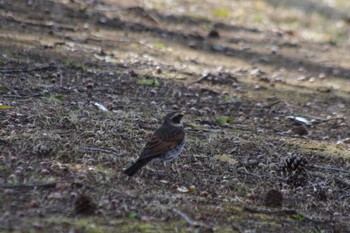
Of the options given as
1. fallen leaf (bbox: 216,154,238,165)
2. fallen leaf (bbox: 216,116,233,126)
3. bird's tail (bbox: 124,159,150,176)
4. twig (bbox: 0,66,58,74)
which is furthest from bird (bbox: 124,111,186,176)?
twig (bbox: 0,66,58,74)

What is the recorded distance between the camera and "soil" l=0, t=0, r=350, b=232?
22.1 ft

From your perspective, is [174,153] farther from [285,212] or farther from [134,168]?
[285,212]

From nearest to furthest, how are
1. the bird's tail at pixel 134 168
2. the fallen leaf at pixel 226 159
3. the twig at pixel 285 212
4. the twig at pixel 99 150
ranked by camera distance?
the twig at pixel 285 212
the bird's tail at pixel 134 168
the twig at pixel 99 150
the fallen leaf at pixel 226 159

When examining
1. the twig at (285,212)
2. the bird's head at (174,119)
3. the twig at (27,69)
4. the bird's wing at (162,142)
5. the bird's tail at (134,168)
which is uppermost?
the bird's head at (174,119)

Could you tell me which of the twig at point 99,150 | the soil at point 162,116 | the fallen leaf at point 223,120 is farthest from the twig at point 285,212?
the fallen leaf at point 223,120

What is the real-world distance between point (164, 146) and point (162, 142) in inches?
3.2

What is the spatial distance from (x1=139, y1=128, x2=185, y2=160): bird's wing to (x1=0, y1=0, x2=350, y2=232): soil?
22 centimetres

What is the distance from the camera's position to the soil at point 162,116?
674 cm

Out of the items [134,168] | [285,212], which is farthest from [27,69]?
[285,212]

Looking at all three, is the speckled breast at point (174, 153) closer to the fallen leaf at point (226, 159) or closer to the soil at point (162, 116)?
the soil at point (162, 116)

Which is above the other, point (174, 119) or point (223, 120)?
point (174, 119)

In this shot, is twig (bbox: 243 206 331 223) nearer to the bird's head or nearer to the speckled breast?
the speckled breast

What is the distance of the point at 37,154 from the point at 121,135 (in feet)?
3.98

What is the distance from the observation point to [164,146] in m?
7.73
